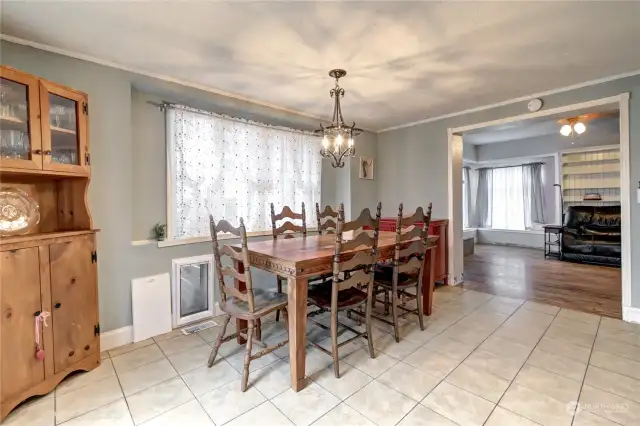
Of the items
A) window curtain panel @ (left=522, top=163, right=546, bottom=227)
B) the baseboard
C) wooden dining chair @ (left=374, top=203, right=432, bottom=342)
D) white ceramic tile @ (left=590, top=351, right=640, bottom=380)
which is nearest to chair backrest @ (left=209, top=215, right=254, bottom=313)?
wooden dining chair @ (left=374, top=203, right=432, bottom=342)

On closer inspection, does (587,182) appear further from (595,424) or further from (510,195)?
(595,424)

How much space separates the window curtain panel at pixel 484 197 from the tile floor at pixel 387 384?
5813 mm

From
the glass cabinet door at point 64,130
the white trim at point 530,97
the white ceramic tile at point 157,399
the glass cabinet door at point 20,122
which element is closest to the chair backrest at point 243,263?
the white ceramic tile at point 157,399

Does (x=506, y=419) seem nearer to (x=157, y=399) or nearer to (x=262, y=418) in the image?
(x=262, y=418)

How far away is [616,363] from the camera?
2.18 meters

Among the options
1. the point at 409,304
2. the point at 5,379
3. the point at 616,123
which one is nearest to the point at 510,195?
the point at 616,123

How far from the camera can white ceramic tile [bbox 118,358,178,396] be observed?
1957 millimetres

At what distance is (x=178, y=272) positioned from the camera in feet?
9.57

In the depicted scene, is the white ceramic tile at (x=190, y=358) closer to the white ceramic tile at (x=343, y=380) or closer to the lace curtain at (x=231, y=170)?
the white ceramic tile at (x=343, y=380)

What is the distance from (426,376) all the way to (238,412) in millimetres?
1218

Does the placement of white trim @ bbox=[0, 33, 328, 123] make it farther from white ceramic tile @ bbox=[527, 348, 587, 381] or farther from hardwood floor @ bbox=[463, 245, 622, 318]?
hardwood floor @ bbox=[463, 245, 622, 318]

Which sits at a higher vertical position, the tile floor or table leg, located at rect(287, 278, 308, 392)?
table leg, located at rect(287, 278, 308, 392)

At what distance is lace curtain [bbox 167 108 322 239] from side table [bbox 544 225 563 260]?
16.7 feet

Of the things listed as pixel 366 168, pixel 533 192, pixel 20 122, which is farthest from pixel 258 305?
pixel 533 192
